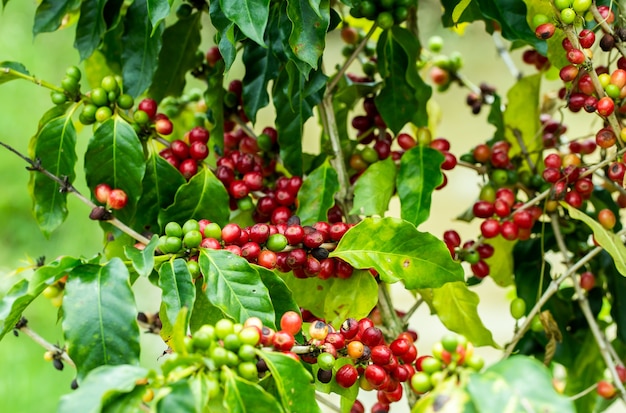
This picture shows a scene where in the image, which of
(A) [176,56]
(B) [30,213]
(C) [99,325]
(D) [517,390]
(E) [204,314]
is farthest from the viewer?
(B) [30,213]

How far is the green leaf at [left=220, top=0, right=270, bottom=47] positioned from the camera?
0.66 metres

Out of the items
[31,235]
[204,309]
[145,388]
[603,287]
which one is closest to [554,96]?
[603,287]

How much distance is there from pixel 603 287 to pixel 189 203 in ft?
1.95

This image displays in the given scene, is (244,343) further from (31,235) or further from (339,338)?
(31,235)

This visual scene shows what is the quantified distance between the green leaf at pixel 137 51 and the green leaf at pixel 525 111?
0.47 metres

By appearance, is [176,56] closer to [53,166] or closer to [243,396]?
[53,166]

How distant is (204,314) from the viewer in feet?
2.34

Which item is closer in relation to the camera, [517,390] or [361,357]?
[517,390]

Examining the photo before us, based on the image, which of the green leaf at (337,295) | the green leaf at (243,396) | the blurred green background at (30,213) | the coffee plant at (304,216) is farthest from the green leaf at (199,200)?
the blurred green background at (30,213)

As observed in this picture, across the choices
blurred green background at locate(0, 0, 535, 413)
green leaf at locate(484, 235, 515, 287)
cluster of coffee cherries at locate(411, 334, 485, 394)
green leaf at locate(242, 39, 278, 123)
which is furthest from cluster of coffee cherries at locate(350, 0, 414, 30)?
blurred green background at locate(0, 0, 535, 413)

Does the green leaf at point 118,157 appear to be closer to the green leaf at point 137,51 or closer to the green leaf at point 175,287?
the green leaf at point 137,51

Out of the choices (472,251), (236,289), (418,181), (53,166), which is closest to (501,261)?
(472,251)

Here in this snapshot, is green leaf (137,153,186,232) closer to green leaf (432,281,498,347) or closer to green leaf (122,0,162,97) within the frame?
green leaf (122,0,162,97)

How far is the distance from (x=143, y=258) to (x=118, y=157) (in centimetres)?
21
